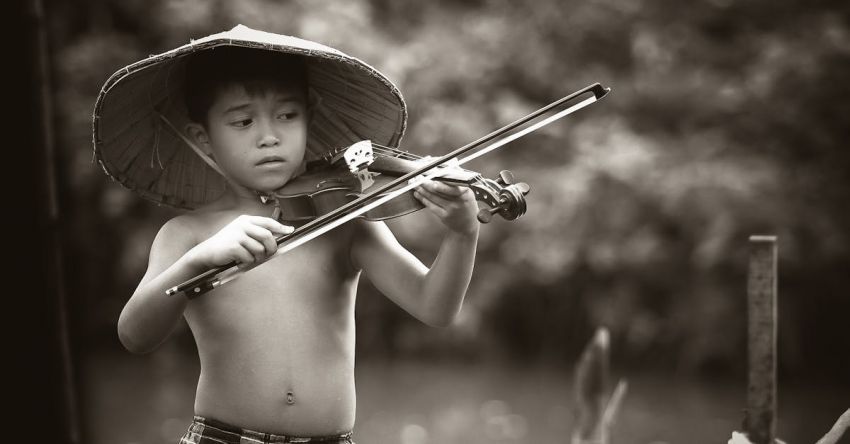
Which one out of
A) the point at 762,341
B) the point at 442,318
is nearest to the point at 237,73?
the point at 442,318

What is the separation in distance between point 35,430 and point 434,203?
0.68m

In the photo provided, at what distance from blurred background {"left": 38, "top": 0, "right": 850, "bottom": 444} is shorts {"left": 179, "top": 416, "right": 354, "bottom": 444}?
4.68 metres

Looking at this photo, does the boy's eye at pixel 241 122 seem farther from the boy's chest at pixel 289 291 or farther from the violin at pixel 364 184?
the boy's chest at pixel 289 291

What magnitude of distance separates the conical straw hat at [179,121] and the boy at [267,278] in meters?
0.02

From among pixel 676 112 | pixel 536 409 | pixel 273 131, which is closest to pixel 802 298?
pixel 676 112

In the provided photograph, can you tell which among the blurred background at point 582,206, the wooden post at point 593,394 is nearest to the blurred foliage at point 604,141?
the blurred background at point 582,206

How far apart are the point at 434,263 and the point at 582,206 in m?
5.09

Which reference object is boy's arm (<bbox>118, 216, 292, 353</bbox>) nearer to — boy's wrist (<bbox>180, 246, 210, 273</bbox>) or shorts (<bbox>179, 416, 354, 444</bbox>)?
boy's wrist (<bbox>180, 246, 210, 273</bbox>)

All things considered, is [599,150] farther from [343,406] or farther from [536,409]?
[343,406]

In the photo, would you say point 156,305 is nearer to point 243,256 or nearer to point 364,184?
point 243,256

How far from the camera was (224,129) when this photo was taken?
166 cm

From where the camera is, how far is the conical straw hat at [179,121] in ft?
→ 5.78

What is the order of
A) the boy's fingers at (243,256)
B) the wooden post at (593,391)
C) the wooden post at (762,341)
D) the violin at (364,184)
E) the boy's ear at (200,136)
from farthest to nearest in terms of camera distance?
the wooden post at (593,391) < the boy's ear at (200,136) < the wooden post at (762,341) < the violin at (364,184) < the boy's fingers at (243,256)

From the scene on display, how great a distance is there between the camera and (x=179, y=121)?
183cm
